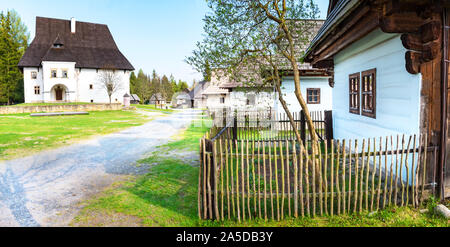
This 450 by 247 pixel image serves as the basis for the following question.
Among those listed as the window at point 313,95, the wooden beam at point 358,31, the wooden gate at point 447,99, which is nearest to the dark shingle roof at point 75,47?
the window at point 313,95

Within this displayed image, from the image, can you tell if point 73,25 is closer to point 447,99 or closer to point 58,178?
point 58,178

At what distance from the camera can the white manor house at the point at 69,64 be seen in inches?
1720

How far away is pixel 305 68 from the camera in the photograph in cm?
1539

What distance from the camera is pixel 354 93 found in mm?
8109

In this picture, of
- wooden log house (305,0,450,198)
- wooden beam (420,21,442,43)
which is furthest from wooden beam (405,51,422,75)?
wooden beam (420,21,442,43)

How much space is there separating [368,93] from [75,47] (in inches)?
1931

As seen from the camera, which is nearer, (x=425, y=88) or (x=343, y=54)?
(x=425, y=88)

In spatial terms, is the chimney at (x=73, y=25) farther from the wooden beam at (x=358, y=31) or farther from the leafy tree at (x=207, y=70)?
the wooden beam at (x=358, y=31)

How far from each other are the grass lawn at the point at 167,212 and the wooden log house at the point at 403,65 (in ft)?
3.49

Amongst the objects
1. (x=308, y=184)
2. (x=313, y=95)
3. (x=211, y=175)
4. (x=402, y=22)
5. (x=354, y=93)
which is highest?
(x=402, y=22)

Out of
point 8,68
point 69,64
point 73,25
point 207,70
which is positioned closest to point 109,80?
point 69,64

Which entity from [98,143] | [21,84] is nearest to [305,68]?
[98,143]

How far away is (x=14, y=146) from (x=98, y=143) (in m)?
2.93
